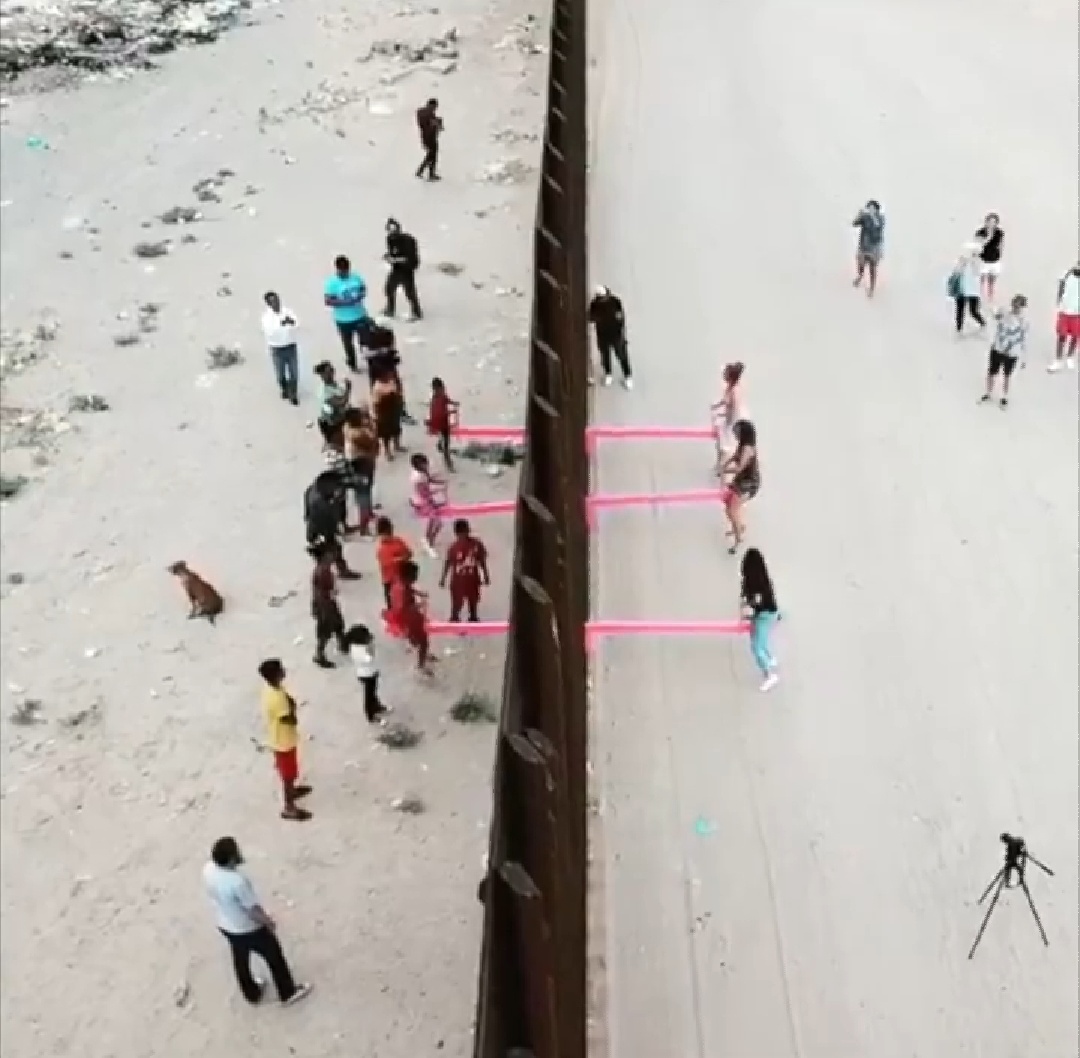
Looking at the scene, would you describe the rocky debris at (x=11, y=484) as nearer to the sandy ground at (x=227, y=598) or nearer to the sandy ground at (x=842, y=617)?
the sandy ground at (x=227, y=598)

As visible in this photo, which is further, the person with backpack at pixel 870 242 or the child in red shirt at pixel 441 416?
the person with backpack at pixel 870 242

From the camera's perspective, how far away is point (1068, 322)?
12.3 m

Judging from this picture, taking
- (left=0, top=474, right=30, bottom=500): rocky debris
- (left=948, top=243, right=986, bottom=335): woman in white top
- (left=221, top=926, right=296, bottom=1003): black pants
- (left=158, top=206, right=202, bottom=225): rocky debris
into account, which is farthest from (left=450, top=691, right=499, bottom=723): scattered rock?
(left=158, top=206, right=202, bottom=225): rocky debris

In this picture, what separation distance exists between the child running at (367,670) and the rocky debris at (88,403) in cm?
527

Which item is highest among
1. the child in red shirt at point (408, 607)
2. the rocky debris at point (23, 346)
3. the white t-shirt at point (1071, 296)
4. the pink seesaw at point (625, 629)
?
the white t-shirt at point (1071, 296)

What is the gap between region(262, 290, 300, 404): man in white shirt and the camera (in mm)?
11961

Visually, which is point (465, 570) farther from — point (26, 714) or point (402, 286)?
point (402, 286)

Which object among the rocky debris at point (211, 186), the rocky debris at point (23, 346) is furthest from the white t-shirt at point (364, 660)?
the rocky debris at point (211, 186)

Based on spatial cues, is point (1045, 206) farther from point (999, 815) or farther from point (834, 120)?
point (999, 815)

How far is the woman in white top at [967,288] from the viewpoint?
12.6 metres

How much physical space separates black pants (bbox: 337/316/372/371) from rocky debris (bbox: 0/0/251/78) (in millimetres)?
Answer: 12463

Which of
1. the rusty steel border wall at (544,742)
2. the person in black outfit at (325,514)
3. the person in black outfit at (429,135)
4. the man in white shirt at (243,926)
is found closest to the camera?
the rusty steel border wall at (544,742)

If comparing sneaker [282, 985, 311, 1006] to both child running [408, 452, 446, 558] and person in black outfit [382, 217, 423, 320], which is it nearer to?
child running [408, 452, 446, 558]

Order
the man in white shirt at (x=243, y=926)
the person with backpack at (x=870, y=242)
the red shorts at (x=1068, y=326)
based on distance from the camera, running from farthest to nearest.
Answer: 1. the person with backpack at (x=870, y=242)
2. the red shorts at (x=1068, y=326)
3. the man in white shirt at (x=243, y=926)
